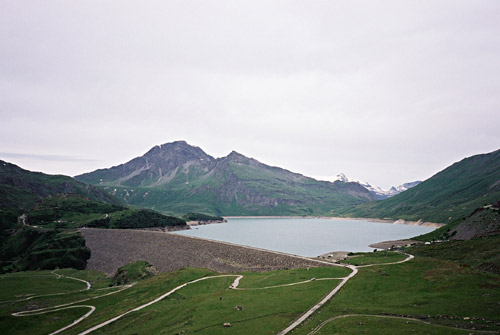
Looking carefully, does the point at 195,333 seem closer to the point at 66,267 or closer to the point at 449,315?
the point at 449,315

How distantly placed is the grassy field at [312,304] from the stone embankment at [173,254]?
11839 millimetres

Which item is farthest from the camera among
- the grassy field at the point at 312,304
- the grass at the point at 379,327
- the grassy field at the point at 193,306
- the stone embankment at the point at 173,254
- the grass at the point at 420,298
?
the stone embankment at the point at 173,254

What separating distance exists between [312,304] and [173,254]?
71.0m

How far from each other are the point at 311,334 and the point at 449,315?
1095cm

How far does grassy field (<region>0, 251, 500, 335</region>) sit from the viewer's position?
2634 cm

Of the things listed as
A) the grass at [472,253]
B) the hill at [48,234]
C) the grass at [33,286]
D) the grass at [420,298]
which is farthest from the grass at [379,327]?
the hill at [48,234]

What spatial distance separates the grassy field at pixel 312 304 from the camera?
86.4ft

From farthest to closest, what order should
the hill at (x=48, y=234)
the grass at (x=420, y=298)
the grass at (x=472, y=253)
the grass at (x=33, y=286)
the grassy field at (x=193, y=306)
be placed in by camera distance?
the hill at (x=48, y=234) < the grass at (x=33, y=286) < the grass at (x=472, y=253) < the grassy field at (x=193, y=306) < the grass at (x=420, y=298)

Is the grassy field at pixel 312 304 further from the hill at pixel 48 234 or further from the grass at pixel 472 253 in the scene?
the hill at pixel 48 234

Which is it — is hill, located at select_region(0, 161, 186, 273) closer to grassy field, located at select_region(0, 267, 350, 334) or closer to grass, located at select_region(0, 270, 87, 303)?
grass, located at select_region(0, 270, 87, 303)

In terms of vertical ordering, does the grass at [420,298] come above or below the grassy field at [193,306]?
above

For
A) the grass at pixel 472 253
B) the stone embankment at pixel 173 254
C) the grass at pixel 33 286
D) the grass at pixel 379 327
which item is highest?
the grass at pixel 472 253

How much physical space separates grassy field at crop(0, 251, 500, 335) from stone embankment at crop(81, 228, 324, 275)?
466 inches

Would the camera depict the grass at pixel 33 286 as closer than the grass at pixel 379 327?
No
